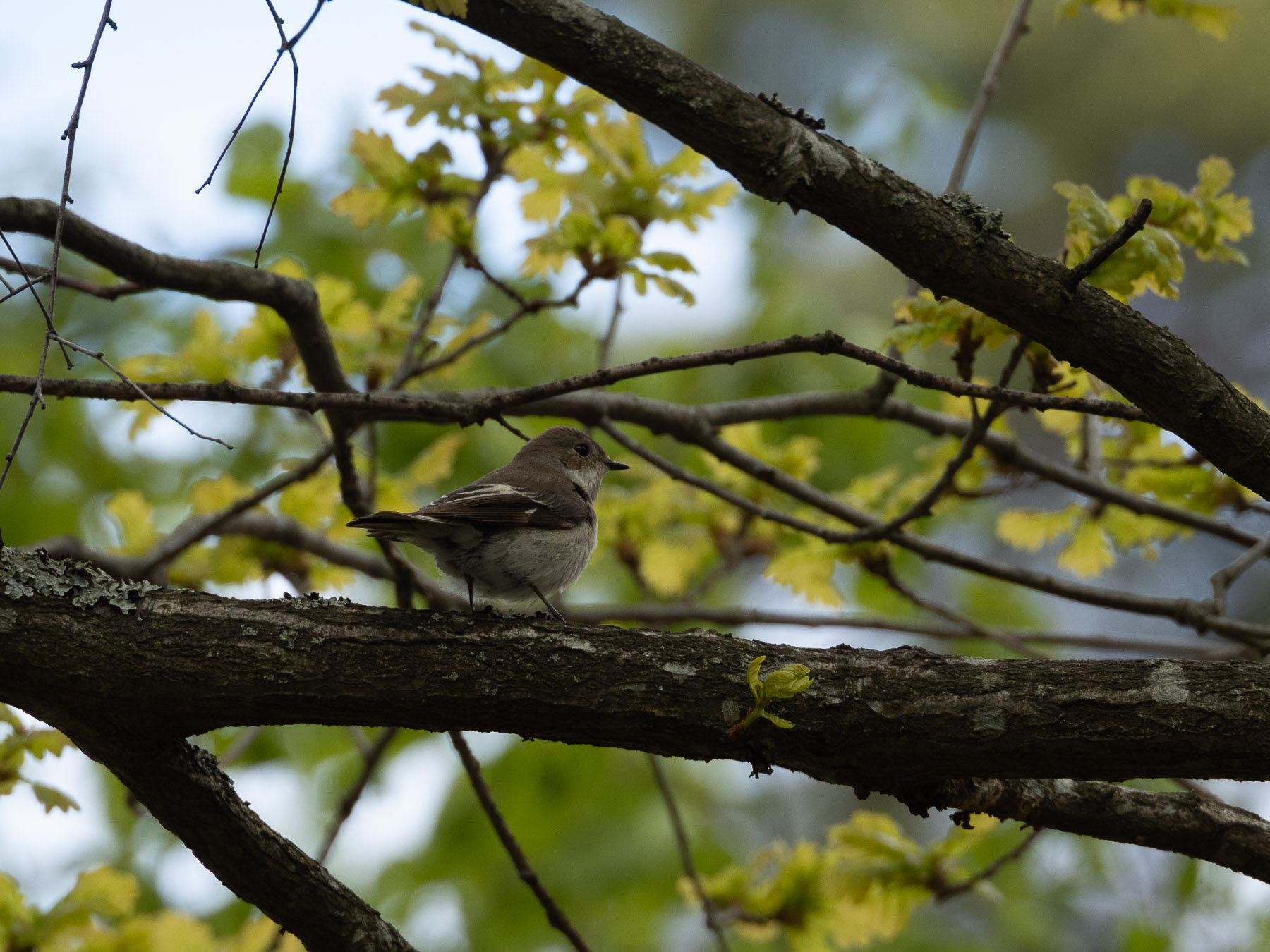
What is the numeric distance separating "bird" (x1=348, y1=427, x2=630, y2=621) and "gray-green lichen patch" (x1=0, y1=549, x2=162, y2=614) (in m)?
0.82

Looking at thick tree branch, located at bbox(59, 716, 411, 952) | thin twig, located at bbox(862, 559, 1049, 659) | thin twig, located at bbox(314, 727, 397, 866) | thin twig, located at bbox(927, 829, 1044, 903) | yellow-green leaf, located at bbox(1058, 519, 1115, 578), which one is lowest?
thick tree branch, located at bbox(59, 716, 411, 952)

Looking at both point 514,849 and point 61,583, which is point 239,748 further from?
point 61,583

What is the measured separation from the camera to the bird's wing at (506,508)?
3799 mm

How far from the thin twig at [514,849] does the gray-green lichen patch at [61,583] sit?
1.17 meters

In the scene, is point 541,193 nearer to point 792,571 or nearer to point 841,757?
point 792,571

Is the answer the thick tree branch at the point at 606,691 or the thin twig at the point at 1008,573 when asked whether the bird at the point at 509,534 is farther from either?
the thick tree branch at the point at 606,691

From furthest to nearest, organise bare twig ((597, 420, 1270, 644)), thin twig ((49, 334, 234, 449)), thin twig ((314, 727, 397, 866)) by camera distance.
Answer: thin twig ((314, 727, 397, 866)) → bare twig ((597, 420, 1270, 644)) → thin twig ((49, 334, 234, 449))

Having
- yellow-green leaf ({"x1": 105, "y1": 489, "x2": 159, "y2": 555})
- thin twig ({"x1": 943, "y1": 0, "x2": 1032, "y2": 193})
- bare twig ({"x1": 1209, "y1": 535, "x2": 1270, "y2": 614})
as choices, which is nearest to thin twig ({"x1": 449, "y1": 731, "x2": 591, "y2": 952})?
yellow-green leaf ({"x1": 105, "y1": 489, "x2": 159, "y2": 555})

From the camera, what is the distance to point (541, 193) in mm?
4820

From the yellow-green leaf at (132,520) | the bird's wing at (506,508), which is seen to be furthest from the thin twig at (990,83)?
the yellow-green leaf at (132,520)

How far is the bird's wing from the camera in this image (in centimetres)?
380

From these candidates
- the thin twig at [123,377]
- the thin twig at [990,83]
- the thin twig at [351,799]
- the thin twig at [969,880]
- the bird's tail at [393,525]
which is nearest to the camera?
the thin twig at [123,377]

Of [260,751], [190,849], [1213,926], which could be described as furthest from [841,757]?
[1213,926]

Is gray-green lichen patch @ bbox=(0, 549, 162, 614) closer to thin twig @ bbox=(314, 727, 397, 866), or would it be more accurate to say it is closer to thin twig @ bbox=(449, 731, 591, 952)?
thin twig @ bbox=(449, 731, 591, 952)
